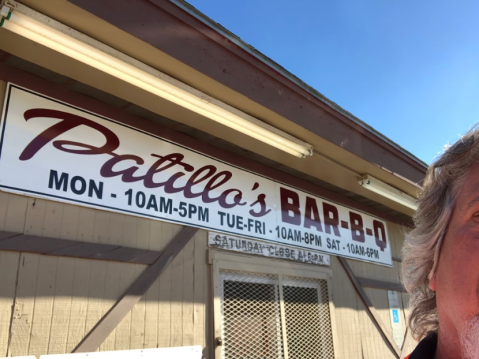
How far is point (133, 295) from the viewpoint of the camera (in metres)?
3.42

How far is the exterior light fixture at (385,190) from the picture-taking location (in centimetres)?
527

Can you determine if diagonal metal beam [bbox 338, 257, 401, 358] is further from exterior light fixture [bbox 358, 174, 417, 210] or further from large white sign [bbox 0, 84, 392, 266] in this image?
exterior light fixture [bbox 358, 174, 417, 210]

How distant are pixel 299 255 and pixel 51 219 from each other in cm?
291

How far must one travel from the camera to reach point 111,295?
3.33 m

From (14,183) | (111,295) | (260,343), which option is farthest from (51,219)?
(260,343)

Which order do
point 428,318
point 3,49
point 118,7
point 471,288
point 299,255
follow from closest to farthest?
point 471,288
point 428,318
point 118,7
point 3,49
point 299,255

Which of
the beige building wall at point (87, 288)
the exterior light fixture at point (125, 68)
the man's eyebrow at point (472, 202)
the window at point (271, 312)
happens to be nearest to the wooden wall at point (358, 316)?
the window at point (271, 312)

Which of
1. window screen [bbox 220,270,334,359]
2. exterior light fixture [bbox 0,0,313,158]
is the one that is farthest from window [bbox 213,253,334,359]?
exterior light fixture [bbox 0,0,313,158]

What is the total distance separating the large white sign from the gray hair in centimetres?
242

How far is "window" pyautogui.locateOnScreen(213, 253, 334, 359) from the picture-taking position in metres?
4.13

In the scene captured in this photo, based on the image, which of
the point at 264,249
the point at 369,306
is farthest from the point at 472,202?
the point at 369,306

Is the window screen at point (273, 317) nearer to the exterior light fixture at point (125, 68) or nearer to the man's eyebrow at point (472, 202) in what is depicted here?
the exterior light fixture at point (125, 68)

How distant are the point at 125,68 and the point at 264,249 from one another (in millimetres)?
2505

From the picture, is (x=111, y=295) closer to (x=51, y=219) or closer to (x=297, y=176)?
(x=51, y=219)
